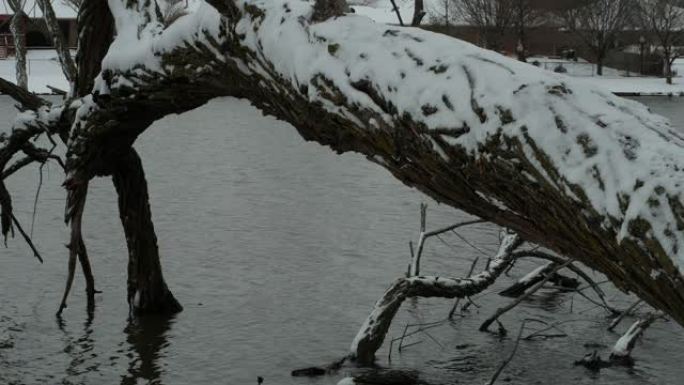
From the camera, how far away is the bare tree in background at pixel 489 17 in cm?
7062

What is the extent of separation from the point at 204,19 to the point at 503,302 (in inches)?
342

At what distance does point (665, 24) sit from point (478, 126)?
2993 inches

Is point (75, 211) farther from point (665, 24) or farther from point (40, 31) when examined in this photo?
point (665, 24)

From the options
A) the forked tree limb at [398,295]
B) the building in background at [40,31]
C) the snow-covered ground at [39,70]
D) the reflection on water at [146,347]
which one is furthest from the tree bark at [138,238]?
the building in background at [40,31]

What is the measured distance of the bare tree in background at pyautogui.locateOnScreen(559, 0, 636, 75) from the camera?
75000mm

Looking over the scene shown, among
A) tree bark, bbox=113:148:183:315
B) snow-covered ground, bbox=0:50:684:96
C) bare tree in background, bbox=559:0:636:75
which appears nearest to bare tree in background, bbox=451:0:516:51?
snow-covered ground, bbox=0:50:684:96

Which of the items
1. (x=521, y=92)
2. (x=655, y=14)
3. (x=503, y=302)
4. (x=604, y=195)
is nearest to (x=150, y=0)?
(x=521, y=92)

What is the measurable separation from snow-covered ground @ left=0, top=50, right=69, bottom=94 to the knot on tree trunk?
201ft

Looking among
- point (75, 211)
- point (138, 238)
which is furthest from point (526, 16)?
point (75, 211)

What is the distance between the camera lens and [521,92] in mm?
3826

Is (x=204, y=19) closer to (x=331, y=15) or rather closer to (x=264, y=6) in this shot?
(x=264, y=6)

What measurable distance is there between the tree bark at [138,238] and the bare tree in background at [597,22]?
2553 inches

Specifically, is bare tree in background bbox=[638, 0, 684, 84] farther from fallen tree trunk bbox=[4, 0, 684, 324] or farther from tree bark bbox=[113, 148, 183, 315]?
fallen tree trunk bbox=[4, 0, 684, 324]

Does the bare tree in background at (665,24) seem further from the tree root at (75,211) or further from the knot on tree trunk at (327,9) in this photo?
the knot on tree trunk at (327,9)
